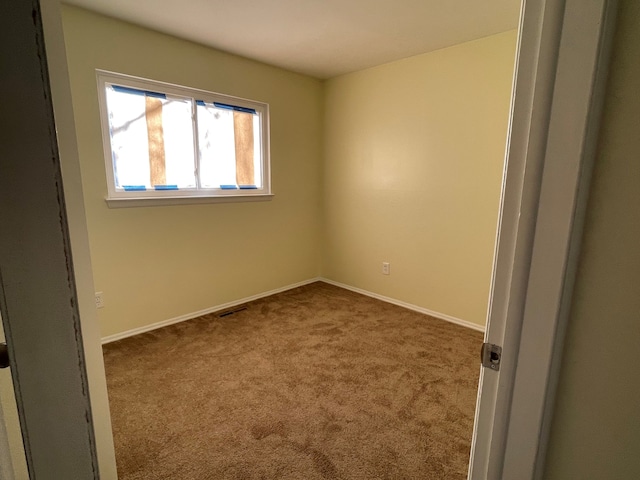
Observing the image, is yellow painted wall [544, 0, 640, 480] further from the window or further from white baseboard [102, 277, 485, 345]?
the window

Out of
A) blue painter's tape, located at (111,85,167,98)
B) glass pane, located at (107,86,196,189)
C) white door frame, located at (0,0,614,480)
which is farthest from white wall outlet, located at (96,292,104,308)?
white door frame, located at (0,0,614,480)

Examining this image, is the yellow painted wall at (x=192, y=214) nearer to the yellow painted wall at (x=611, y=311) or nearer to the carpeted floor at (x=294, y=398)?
the carpeted floor at (x=294, y=398)

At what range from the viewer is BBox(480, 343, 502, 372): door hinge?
656mm

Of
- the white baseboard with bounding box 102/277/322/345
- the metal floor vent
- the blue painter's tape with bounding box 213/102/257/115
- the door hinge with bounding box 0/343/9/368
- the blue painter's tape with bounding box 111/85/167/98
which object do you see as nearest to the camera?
the door hinge with bounding box 0/343/9/368

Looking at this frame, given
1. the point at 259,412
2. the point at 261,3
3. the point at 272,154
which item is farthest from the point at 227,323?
the point at 261,3

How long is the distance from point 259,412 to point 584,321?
1680 millimetres

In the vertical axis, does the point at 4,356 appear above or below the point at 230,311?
above

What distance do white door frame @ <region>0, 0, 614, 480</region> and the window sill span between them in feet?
7.24

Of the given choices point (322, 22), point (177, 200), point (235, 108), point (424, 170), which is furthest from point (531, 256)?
point (235, 108)

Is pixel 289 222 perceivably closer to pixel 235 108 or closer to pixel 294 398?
pixel 235 108

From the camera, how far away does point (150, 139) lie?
2.61 m

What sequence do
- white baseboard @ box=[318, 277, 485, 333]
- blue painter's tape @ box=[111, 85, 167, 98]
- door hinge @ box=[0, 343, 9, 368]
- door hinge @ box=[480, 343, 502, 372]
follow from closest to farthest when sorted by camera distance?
door hinge @ box=[0, 343, 9, 368], door hinge @ box=[480, 343, 502, 372], blue painter's tape @ box=[111, 85, 167, 98], white baseboard @ box=[318, 277, 485, 333]

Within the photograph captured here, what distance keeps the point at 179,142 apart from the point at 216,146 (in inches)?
13.9

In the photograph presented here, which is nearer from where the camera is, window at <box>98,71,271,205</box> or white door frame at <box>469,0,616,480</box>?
white door frame at <box>469,0,616,480</box>
